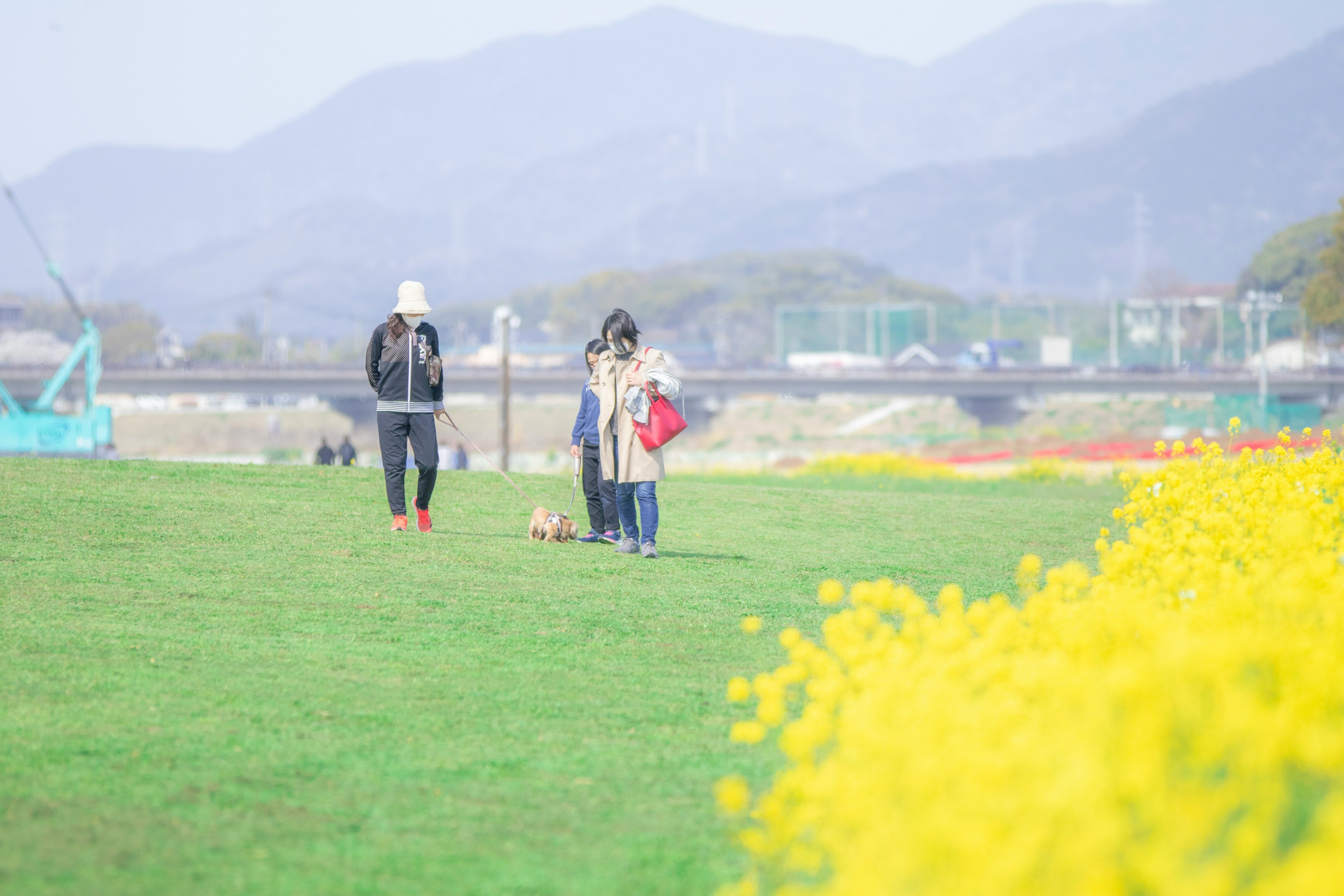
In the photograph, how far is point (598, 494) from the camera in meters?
11.5

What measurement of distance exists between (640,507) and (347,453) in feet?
47.4

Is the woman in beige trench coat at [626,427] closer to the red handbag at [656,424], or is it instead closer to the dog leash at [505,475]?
the red handbag at [656,424]

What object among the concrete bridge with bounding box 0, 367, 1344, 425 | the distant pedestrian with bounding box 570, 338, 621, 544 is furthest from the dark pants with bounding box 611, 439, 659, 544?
the concrete bridge with bounding box 0, 367, 1344, 425

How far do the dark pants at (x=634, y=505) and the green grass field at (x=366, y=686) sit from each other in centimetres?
30

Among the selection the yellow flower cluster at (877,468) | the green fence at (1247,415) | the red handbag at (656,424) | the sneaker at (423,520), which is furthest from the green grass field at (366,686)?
the green fence at (1247,415)

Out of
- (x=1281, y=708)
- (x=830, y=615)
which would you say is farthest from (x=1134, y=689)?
(x=830, y=615)

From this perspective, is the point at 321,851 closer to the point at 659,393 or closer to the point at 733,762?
the point at 733,762

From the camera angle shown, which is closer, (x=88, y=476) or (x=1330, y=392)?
(x=88, y=476)

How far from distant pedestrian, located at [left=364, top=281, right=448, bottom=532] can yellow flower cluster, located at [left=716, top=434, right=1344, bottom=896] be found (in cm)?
592

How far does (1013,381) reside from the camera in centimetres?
7550

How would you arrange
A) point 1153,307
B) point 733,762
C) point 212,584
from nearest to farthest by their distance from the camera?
point 733,762
point 212,584
point 1153,307

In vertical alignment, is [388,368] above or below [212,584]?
above

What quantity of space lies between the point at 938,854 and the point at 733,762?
2.91 m

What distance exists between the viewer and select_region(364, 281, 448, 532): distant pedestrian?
10.8 m
